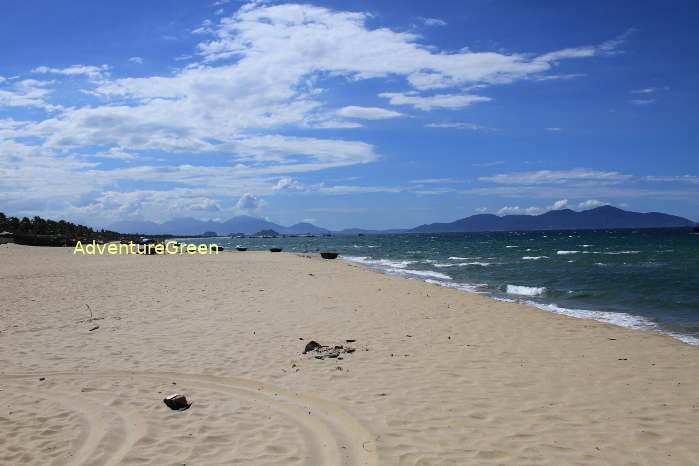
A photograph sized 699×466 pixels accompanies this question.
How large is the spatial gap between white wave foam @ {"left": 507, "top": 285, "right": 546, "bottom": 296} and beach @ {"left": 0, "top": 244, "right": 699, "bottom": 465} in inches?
270

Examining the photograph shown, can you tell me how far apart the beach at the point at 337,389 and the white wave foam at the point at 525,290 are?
686 centimetres

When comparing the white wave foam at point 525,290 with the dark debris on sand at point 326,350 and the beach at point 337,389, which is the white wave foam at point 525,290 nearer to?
the beach at point 337,389

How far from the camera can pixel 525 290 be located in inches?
759

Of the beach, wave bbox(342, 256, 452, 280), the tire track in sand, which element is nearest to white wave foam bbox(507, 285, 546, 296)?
wave bbox(342, 256, 452, 280)

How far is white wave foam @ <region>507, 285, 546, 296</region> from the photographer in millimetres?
18672

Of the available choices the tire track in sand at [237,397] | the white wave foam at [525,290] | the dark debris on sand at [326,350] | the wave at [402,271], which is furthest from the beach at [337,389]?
the wave at [402,271]

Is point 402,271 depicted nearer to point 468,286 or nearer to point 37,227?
point 468,286

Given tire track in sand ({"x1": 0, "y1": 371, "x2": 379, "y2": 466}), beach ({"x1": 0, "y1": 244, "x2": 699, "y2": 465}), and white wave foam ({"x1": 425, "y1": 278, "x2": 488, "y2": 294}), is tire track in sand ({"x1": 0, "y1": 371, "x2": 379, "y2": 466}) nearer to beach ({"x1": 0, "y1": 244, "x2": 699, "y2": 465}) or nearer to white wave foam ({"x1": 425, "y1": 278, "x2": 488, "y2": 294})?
beach ({"x1": 0, "y1": 244, "x2": 699, "y2": 465})

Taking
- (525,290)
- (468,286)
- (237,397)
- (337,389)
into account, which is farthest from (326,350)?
(468,286)

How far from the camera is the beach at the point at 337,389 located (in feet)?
15.0

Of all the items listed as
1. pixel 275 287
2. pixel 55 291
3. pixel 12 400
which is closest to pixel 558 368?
pixel 12 400

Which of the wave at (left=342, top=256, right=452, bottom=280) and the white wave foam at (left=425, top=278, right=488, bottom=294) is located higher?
the wave at (left=342, top=256, right=452, bottom=280)

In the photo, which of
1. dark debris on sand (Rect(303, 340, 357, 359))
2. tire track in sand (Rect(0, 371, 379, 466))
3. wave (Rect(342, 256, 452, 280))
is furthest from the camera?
wave (Rect(342, 256, 452, 280))

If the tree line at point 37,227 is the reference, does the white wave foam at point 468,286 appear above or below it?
below
